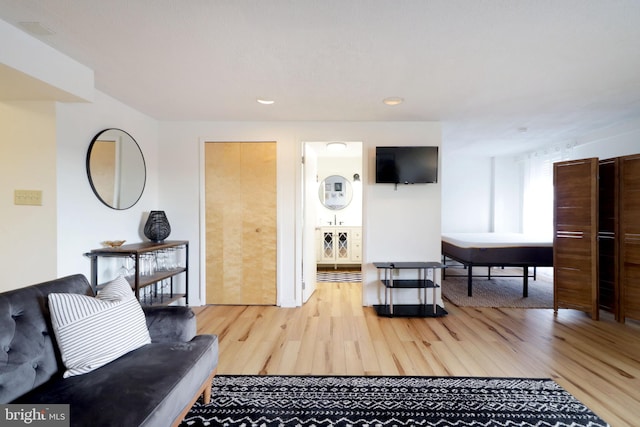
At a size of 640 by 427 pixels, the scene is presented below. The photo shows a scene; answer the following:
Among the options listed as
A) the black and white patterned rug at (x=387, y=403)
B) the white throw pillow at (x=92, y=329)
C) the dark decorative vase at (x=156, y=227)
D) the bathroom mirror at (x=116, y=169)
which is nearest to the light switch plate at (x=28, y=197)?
the bathroom mirror at (x=116, y=169)

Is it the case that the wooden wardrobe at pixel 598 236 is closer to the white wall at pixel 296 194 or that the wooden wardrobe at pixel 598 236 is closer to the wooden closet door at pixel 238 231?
the white wall at pixel 296 194

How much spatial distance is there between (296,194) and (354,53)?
189cm

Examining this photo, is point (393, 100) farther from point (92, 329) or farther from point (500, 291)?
point (500, 291)

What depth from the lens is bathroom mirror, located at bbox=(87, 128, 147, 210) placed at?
2588 mm

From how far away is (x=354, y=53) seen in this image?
1.97m

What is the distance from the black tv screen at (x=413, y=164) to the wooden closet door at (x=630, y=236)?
1817 millimetres

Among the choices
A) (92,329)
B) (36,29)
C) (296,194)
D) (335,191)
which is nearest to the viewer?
(92,329)

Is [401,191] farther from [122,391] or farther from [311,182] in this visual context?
[122,391]

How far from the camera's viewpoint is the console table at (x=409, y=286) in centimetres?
323

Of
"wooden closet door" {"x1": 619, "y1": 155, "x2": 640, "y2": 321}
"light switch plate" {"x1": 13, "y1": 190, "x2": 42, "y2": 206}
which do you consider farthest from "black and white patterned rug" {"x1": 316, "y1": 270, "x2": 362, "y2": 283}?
"light switch plate" {"x1": 13, "y1": 190, "x2": 42, "y2": 206}

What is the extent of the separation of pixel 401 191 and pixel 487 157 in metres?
3.75

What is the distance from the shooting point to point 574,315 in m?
3.26

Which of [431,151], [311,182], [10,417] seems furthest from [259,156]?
[10,417]

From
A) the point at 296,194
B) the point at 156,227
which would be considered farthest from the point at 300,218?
the point at 156,227
